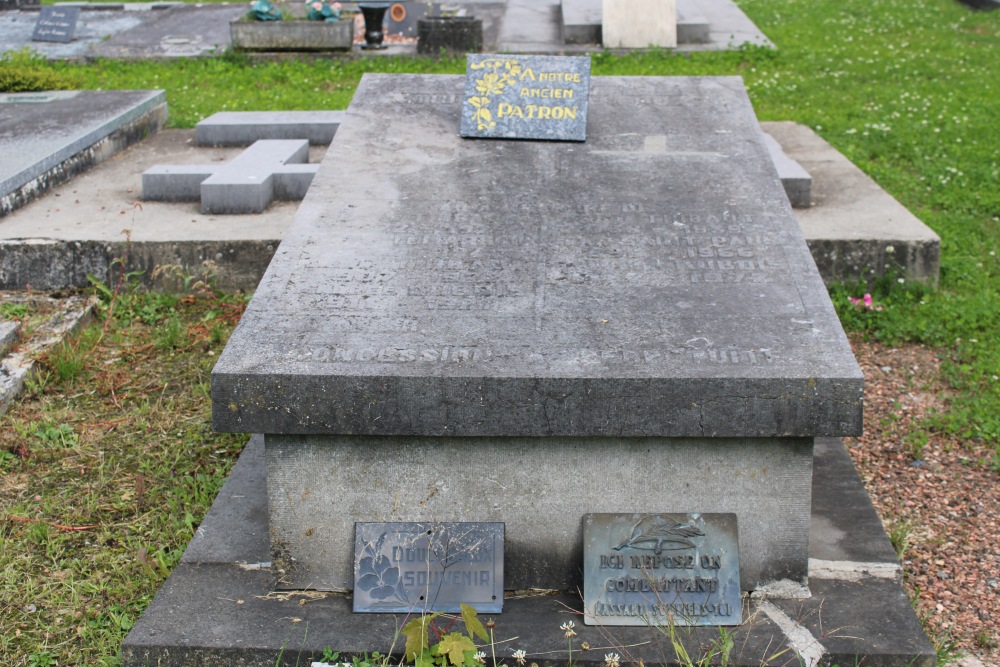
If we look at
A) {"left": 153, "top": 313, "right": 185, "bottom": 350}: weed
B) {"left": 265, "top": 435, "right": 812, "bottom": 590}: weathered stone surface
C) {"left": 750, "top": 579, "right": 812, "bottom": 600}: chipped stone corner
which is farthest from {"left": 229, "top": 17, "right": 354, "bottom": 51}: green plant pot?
{"left": 750, "top": 579, "right": 812, "bottom": 600}: chipped stone corner

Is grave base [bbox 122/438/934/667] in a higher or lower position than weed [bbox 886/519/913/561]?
higher

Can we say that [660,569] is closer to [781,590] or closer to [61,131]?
[781,590]

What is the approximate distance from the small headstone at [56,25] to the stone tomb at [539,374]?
27.9 feet

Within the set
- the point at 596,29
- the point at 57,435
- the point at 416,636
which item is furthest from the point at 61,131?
the point at 596,29

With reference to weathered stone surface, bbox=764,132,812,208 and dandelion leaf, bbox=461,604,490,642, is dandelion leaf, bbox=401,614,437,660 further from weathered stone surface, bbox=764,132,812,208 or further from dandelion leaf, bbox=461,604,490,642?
weathered stone surface, bbox=764,132,812,208

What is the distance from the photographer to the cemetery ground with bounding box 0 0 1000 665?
117 inches

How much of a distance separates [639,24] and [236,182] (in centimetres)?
558

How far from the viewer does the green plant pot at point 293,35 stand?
943 centimetres

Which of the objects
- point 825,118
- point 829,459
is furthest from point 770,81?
point 829,459

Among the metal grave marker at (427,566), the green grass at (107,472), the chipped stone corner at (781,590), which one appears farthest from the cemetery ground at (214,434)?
the metal grave marker at (427,566)

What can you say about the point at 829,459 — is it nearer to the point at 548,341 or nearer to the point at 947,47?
the point at 548,341

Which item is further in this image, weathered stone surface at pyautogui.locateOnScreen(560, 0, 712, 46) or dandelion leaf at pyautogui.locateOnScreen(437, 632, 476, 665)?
weathered stone surface at pyautogui.locateOnScreen(560, 0, 712, 46)

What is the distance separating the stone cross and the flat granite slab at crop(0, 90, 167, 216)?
55 centimetres

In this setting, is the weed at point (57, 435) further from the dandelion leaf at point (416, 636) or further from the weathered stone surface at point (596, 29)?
the weathered stone surface at point (596, 29)
